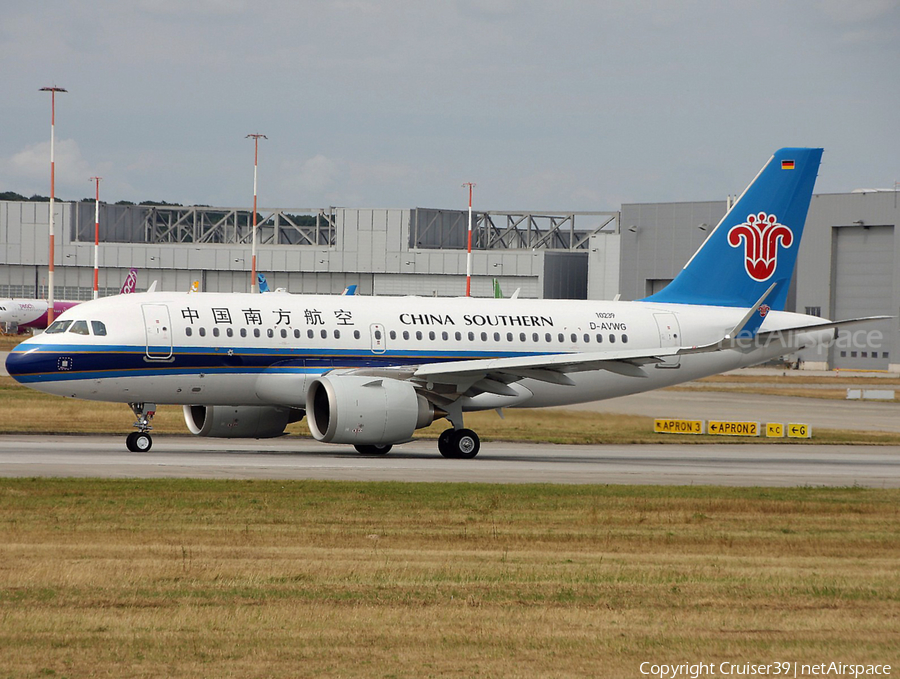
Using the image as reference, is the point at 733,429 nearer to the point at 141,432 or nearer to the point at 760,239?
the point at 760,239

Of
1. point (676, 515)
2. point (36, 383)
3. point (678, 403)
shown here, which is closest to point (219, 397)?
point (36, 383)

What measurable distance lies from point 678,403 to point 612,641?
42001 millimetres

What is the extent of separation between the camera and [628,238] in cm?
10775

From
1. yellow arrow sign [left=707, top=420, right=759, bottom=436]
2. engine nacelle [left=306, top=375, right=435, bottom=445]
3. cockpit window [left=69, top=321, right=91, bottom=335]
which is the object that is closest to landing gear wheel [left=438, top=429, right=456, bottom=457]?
engine nacelle [left=306, top=375, right=435, bottom=445]

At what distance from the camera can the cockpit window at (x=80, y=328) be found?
30297 mm

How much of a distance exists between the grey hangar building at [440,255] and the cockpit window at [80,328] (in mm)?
77281

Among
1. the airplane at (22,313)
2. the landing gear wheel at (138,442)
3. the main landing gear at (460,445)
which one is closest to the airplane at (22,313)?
the airplane at (22,313)

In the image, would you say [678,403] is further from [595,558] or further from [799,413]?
[595,558]

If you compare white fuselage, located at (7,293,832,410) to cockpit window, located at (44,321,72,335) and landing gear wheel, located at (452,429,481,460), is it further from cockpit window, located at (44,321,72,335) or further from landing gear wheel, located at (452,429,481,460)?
landing gear wheel, located at (452,429,481,460)

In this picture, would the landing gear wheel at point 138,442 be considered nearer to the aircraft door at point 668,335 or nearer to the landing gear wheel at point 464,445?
the landing gear wheel at point 464,445

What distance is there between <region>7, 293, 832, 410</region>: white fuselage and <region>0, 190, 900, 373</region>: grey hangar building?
211ft

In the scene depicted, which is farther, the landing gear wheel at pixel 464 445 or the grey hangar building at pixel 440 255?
the grey hangar building at pixel 440 255

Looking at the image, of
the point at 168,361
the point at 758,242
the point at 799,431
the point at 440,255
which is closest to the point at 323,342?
the point at 168,361

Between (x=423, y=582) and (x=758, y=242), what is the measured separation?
1069 inches
